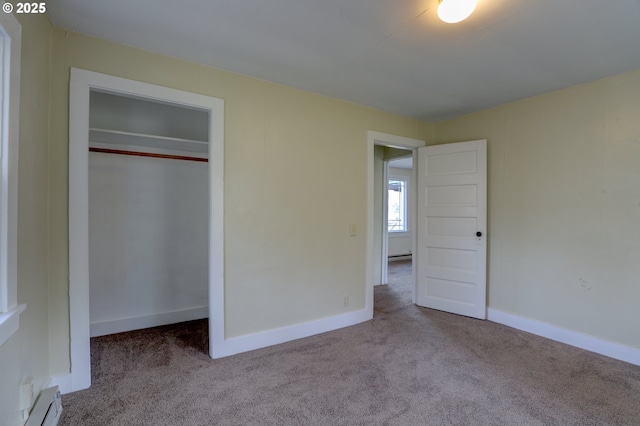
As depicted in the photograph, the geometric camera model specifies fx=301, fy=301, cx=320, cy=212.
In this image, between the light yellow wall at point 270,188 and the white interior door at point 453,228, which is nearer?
the light yellow wall at point 270,188

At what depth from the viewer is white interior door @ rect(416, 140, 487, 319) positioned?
3484 millimetres

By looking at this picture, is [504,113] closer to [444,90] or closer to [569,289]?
[444,90]

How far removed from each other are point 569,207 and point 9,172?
13.5 ft

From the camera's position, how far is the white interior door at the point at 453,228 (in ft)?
11.4

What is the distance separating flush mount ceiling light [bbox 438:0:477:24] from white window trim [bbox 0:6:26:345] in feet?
6.85

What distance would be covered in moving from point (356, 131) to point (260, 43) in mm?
1510

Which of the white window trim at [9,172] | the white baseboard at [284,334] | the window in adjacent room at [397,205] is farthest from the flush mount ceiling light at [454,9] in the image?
the window in adjacent room at [397,205]

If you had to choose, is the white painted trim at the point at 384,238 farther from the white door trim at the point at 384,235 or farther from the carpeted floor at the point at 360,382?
the carpeted floor at the point at 360,382

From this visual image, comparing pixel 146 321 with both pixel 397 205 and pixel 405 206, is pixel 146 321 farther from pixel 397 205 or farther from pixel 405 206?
pixel 405 206

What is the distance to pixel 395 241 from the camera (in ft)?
25.9

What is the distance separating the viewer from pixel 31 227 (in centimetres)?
169

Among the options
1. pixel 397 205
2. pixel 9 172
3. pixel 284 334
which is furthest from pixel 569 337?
pixel 397 205

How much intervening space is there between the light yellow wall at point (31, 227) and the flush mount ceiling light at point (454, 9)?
220 cm

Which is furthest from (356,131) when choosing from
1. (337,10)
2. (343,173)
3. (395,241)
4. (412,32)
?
(395,241)
